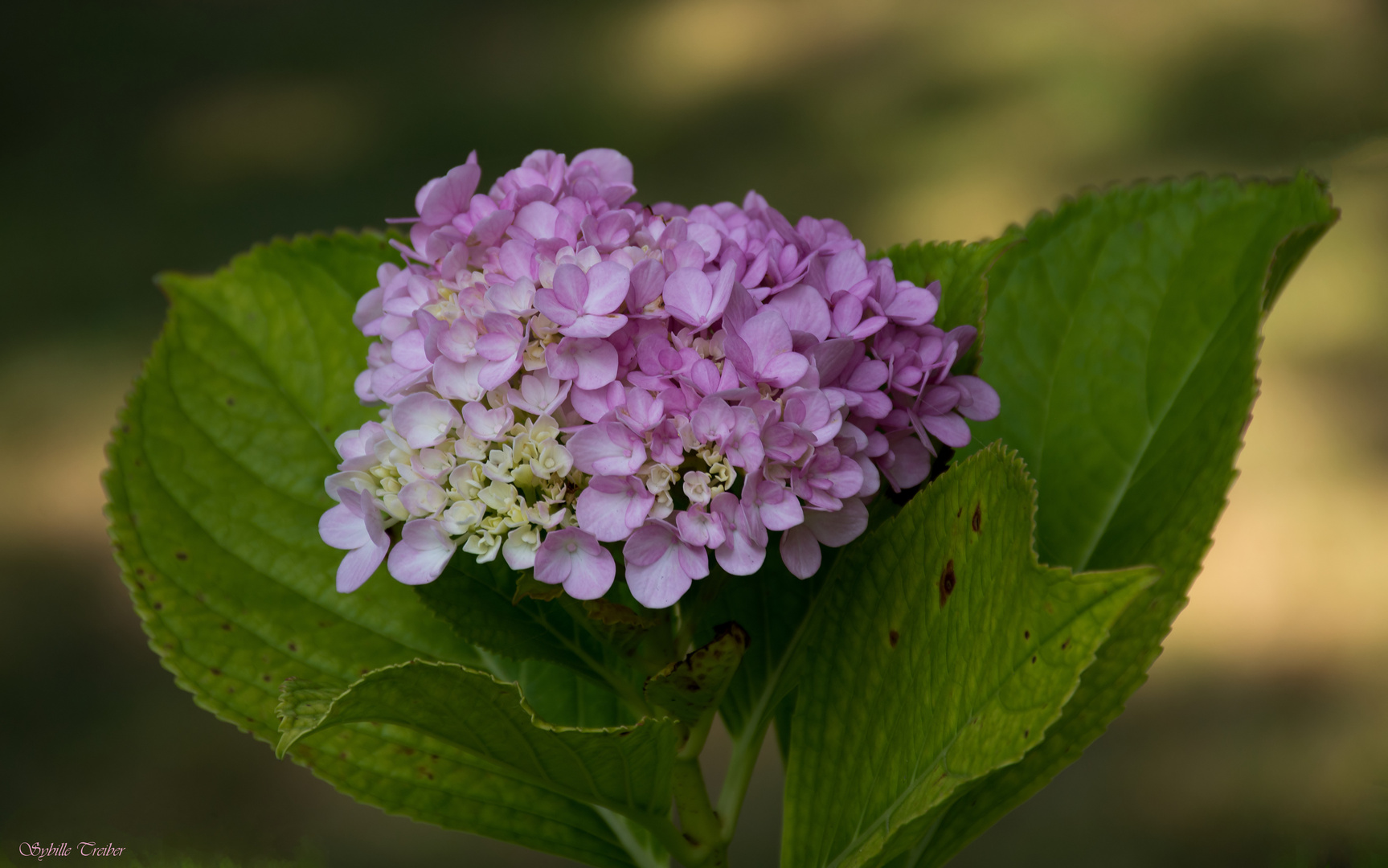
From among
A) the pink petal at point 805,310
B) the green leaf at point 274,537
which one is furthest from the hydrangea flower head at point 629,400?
the green leaf at point 274,537

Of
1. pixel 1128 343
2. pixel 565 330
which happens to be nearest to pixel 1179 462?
pixel 1128 343

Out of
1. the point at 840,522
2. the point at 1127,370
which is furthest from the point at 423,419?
the point at 1127,370

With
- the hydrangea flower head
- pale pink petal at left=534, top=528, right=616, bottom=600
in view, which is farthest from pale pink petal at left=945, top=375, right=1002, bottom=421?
pale pink petal at left=534, top=528, right=616, bottom=600

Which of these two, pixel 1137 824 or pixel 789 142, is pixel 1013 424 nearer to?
pixel 1137 824

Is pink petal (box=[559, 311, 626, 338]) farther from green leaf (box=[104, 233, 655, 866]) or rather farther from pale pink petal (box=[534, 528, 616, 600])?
green leaf (box=[104, 233, 655, 866])

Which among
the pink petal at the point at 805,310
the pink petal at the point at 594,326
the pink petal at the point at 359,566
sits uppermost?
the pink petal at the point at 805,310

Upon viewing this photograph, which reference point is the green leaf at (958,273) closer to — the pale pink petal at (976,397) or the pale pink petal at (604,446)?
the pale pink petal at (976,397)

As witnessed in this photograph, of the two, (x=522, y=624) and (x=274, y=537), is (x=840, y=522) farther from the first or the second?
(x=274, y=537)
